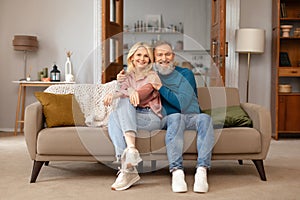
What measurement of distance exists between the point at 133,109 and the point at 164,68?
404mm

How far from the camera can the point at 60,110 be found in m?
3.33

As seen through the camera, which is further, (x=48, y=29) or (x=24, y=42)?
(x=48, y=29)

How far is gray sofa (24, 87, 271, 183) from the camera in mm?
3088

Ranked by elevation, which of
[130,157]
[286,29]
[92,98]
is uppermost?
[286,29]

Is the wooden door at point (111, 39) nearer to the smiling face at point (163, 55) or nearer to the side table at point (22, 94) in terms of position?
the side table at point (22, 94)

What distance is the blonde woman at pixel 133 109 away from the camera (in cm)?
294

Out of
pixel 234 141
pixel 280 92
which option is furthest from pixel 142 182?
pixel 280 92

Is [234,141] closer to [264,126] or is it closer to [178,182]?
[264,126]

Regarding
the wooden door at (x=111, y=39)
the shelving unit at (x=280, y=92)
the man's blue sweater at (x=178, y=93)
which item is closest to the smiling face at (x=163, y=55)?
the man's blue sweater at (x=178, y=93)

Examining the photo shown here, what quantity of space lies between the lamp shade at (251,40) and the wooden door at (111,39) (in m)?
1.51

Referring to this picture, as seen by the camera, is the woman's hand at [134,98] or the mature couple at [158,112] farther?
the woman's hand at [134,98]

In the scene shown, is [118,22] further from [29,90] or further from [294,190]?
[294,190]

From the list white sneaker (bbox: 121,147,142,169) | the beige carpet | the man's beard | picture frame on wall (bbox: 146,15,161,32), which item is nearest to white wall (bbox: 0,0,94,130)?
the beige carpet

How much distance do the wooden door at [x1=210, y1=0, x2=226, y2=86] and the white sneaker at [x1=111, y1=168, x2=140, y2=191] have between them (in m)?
2.52
